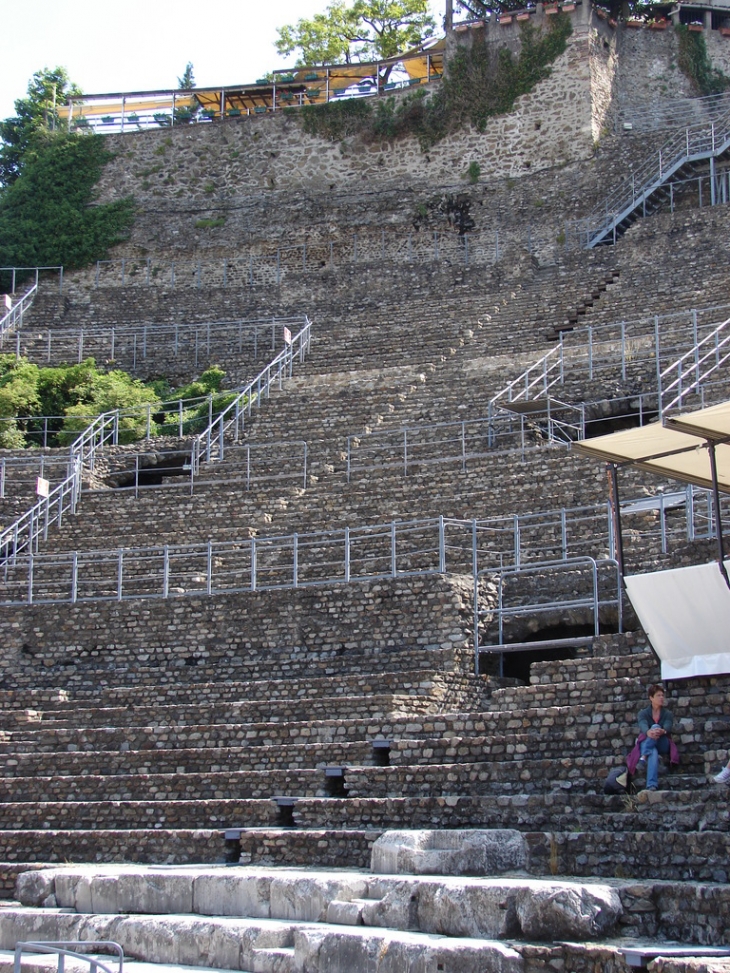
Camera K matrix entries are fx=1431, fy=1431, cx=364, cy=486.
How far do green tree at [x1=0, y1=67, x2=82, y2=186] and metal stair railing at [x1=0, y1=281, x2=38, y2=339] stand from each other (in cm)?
686

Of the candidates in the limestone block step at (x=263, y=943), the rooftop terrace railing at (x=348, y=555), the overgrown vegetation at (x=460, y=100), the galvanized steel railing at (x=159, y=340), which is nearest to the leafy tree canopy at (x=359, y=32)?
the overgrown vegetation at (x=460, y=100)

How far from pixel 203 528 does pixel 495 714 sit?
8.76 metres

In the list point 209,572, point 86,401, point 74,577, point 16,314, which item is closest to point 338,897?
point 209,572

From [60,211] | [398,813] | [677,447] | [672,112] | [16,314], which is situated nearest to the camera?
Answer: [398,813]

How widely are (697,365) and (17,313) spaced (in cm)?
1827

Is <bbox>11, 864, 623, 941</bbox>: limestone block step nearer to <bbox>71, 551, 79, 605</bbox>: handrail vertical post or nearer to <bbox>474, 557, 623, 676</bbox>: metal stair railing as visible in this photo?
<bbox>474, 557, 623, 676</bbox>: metal stair railing

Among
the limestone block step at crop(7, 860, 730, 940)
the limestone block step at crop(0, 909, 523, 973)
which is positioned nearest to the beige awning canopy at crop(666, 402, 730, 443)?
the limestone block step at crop(7, 860, 730, 940)

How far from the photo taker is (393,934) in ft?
33.8

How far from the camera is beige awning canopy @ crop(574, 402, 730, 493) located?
12727mm

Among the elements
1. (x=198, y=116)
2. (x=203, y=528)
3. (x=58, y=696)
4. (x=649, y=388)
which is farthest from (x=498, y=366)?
(x=198, y=116)

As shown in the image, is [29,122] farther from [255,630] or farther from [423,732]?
[423,732]

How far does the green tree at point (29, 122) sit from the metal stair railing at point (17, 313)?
6864mm

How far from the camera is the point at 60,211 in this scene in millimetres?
37406

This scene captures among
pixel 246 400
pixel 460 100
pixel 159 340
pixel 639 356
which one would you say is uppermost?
pixel 460 100
